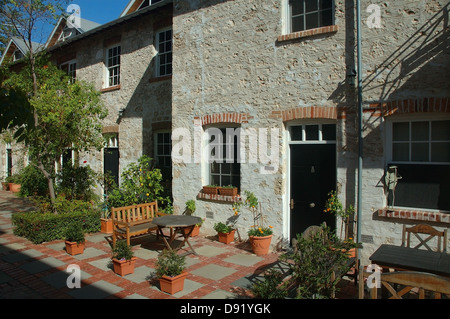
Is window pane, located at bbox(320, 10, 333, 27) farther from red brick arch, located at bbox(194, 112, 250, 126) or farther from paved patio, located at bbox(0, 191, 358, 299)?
paved patio, located at bbox(0, 191, 358, 299)

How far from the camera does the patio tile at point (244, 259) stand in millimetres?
6367

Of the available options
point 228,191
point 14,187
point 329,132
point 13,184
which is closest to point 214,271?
point 228,191

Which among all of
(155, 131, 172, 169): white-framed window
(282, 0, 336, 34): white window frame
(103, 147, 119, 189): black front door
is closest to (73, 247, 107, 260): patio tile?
(155, 131, 172, 169): white-framed window

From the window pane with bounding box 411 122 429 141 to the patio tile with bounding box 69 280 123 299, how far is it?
17.8 feet

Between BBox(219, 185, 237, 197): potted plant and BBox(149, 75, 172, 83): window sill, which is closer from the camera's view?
BBox(219, 185, 237, 197): potted plant

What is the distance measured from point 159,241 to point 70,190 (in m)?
3.78

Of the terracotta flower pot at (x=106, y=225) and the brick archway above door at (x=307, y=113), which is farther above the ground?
the brick archway above door at (x=307, y=113)

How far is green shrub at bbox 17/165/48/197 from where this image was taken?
1414cm

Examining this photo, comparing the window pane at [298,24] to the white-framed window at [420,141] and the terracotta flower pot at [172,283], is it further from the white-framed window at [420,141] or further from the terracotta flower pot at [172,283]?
the terracotta flower pot at [172,283]

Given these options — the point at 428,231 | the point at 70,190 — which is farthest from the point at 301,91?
the point at 70,190

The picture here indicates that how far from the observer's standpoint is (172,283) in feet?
→ 16.3

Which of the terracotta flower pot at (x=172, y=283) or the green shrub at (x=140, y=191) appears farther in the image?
the green shrub at (x=140, y=191)

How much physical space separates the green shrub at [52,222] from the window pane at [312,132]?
5887mm

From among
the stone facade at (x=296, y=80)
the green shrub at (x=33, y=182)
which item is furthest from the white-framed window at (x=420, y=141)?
the green shrub at (x=33, y=182)
